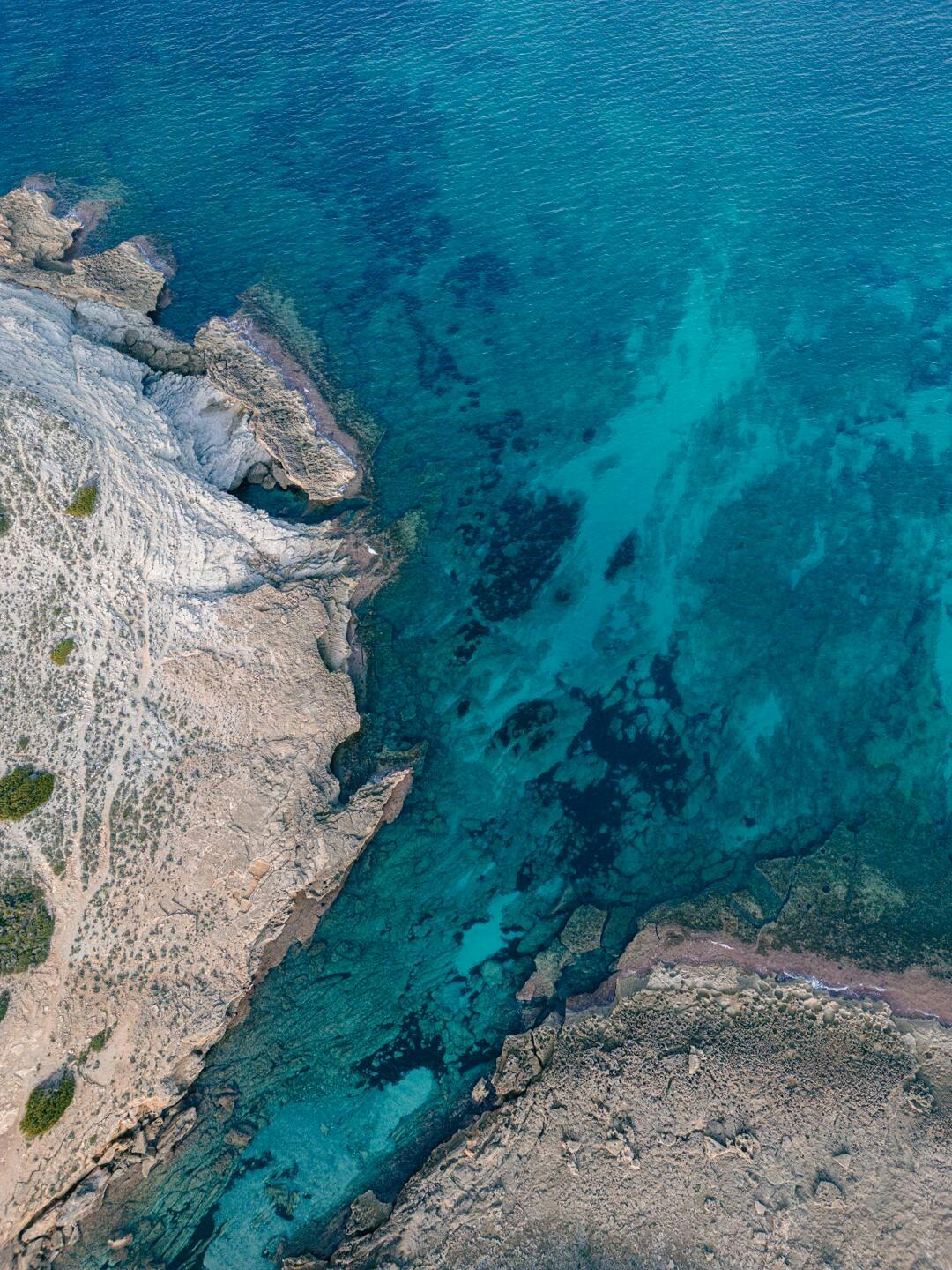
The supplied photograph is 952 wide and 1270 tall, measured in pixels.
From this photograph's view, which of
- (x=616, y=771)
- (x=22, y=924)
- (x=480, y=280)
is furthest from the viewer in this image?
(x=480, y=280)

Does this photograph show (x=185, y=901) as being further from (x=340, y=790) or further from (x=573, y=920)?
(x=573, y=920)

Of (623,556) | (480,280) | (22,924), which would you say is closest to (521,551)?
(623,556)

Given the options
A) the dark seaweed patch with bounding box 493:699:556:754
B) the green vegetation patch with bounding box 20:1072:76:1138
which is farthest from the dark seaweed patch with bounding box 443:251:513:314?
the green vegetation patch with bounding box 20:1072:76:1138

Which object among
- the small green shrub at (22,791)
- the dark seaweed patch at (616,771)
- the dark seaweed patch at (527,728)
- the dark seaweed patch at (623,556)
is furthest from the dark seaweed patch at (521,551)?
the small green shrub at (22,791)

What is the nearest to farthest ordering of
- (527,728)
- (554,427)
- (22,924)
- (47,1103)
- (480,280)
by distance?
(47,1103)
(22,924)
(527,728)
(554,427)
(480,280)

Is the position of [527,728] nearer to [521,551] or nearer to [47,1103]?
[521,551]

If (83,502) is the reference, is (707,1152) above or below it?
below

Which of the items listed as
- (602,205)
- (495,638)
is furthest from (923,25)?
(495,638)

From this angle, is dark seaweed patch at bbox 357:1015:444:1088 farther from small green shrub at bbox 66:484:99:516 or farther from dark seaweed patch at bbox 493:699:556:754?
small green shrub at bbox 66:484:99:516
